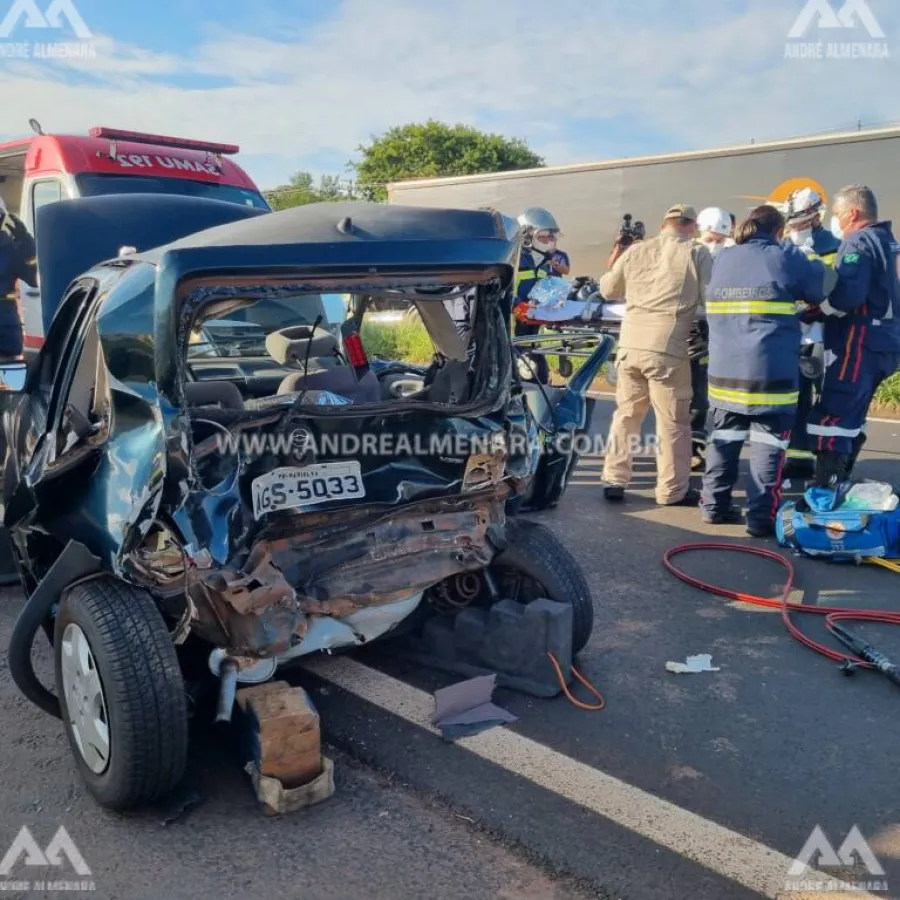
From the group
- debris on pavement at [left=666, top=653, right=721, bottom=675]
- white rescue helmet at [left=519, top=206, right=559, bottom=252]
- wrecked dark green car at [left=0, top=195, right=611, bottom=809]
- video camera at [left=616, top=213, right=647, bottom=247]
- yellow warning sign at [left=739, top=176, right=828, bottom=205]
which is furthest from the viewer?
yellow warning sign at [left=739, top=176, right=828, bottom=205]

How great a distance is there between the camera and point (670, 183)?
11469mm

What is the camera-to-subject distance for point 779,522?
5.18m

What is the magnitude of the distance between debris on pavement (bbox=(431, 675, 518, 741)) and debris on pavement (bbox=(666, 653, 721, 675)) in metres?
0.84

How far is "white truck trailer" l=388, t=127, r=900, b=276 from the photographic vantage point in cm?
975

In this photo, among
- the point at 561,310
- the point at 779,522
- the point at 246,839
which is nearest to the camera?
the point at 246,839

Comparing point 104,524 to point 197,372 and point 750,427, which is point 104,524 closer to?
point 197,372

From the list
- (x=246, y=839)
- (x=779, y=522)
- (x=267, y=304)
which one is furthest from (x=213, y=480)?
(x=779, y=522)

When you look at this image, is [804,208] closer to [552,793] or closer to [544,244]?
[544,244]

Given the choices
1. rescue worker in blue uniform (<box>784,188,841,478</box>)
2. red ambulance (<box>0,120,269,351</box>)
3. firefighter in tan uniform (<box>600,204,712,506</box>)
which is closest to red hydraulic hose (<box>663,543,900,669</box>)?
firefighter in tan uniform (<box>600,204,712,506</box>)

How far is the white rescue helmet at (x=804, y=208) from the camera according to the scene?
6.34 meters

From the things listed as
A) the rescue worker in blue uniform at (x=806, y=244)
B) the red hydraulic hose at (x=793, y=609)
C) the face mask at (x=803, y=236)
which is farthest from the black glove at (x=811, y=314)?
the red hydraulic hose at (x=793, y=609)

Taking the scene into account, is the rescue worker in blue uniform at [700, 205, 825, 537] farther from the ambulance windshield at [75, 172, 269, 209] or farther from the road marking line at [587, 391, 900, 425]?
the ambulance windshield at [75, 172, 269, 209]

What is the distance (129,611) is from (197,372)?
6.60 ft

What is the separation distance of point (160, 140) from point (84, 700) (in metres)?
6.26
